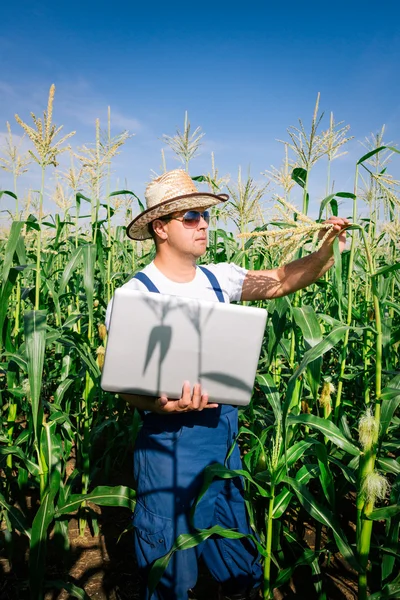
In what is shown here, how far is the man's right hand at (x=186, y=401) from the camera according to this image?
1.55 metres

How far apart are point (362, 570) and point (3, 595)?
1822 millimetres

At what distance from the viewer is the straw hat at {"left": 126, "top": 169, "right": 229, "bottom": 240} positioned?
198cm

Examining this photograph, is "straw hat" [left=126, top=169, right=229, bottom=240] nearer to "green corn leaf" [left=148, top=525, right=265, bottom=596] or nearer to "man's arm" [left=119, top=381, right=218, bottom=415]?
"man's arm" [left=119, top=381, right=218, bottom=415]

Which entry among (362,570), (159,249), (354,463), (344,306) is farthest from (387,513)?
(344,306)

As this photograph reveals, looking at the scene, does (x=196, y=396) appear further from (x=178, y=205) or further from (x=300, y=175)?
(x=300, y=175)

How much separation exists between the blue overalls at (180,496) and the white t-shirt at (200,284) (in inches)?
Answer: 2.6

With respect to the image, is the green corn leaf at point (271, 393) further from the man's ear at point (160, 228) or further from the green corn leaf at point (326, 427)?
A: the man's ear at point (160, 228)

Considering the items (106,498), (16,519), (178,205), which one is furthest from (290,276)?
(16,519)

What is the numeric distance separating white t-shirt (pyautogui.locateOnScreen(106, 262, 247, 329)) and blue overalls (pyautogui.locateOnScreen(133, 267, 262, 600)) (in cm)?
7

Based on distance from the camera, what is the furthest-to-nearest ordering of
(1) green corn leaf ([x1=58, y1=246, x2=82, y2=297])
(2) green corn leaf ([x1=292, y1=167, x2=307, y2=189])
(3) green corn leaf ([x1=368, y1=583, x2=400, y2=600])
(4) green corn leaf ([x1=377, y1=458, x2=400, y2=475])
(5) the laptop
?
(1) green corn leaf ([x1=58, y1=246, x2=82, y2=297]) < (2) green corn leaf ([x1=292, y1=167, x2=307, y2=189]) < (4) green corn leaf ([x1=377, y1=458, x2=400, y2=475]) < (3) green corn leaf ([x1=368, y1=583, x2=400, y2=600]) < (5) the laptop

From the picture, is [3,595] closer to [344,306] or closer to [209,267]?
[209,267]

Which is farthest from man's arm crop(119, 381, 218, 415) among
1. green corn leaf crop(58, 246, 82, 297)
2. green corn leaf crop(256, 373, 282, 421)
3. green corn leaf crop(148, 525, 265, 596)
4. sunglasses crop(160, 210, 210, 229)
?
green corn leaf crop(58, 246, 82, 297)

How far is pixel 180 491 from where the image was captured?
1.83 m

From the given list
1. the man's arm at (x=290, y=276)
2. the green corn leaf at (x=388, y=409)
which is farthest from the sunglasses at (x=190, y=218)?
the green corn leaf at (x=388, y=409)
